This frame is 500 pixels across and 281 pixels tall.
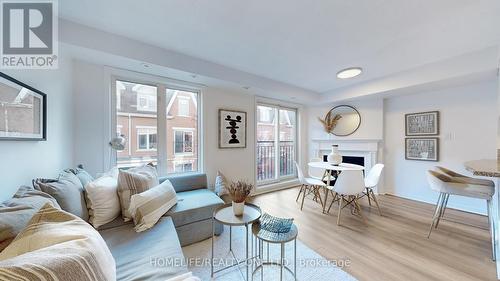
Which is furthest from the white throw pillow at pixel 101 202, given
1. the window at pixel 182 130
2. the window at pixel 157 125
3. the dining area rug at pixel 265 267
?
the window at pixel 182 130

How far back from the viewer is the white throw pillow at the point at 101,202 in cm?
164

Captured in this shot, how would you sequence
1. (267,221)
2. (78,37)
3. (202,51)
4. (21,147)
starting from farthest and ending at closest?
(202,51)
(78,37)
(267,221)
(21,147)

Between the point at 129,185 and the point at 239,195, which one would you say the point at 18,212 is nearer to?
the point at 129,185

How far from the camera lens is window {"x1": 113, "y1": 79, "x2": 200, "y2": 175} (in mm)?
2693

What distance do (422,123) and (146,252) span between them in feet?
15.3

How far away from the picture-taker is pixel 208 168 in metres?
3.41

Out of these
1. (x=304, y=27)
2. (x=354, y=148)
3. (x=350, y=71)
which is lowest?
(x=354, y=148)

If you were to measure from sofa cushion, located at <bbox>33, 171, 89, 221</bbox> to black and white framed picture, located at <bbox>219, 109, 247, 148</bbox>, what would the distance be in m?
2.18

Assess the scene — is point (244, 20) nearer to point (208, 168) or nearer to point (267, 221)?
point (267, 221)

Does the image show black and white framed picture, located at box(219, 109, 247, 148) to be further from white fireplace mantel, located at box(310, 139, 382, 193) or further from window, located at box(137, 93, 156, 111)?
white fireplace mantel, located at box(310, 139, 382, 193)

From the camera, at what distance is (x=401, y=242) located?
7.01ft

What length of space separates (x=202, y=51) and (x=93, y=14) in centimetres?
112

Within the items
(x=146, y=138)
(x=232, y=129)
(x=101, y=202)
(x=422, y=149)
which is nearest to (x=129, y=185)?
(x=101, y=202)

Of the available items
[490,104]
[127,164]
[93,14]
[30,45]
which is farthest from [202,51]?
[490,104]
